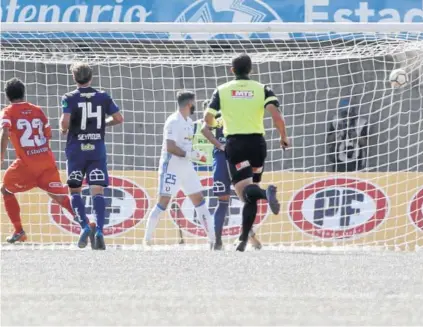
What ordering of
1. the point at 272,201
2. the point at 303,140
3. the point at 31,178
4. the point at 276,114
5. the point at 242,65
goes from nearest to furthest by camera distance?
the point at 272,201 → the point at 276,114 → the point at 242,65 → the point at 31,178 → the point at 303,140

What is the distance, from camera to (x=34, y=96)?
16.2m

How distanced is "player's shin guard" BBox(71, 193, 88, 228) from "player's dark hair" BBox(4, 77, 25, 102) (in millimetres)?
1009

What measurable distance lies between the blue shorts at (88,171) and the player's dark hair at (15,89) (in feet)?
2.48

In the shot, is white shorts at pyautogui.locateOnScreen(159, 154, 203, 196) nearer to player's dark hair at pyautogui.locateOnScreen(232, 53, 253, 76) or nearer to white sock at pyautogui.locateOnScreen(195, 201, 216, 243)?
white sock at pyautogui.locateOnScreen(195, 201, 216, 243)

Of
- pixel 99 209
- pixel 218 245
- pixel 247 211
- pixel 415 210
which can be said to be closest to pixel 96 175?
pixel 99 209

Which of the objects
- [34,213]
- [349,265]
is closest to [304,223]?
[34,213]

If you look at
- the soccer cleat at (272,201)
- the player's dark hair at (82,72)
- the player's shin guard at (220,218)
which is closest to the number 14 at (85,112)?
the player's dark hair at (82,72)

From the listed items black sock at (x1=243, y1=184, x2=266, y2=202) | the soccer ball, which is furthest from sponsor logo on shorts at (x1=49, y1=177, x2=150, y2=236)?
black sock at (x1=243, y1=184, x2=266, y2=202)

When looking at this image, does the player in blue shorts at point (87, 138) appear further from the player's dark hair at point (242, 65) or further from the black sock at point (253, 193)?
the black sock at point (253, 193)

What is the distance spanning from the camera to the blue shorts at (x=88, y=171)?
33.8 ft

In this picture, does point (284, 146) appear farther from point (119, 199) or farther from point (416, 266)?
point (119, 199)

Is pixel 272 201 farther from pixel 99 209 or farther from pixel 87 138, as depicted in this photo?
pixel 87 138

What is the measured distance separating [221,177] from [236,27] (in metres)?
1.71

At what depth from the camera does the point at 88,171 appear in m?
10.3
